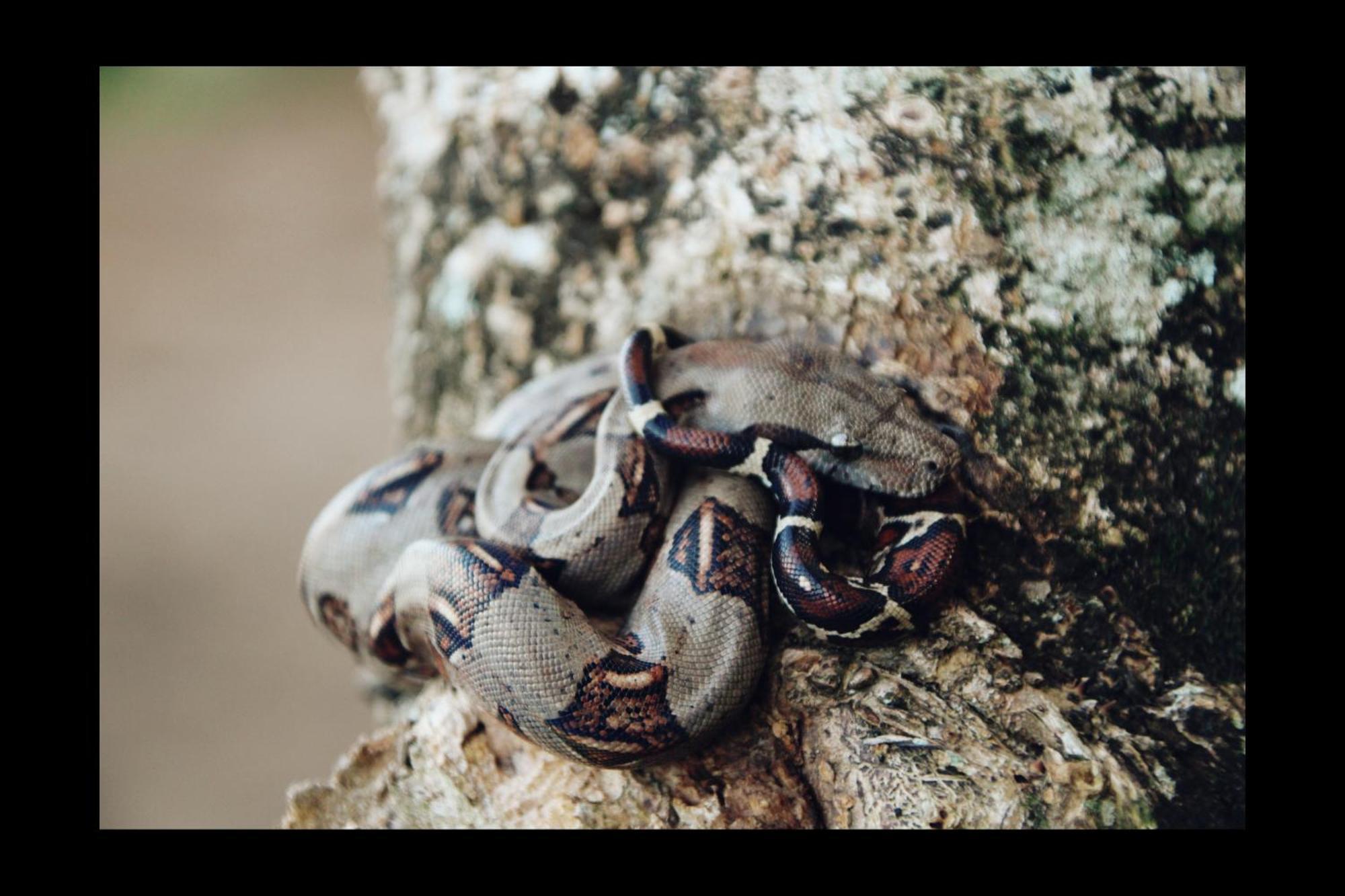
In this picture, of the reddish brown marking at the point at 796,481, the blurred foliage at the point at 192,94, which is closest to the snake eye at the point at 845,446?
the reddish brown marking at the point at 796,481

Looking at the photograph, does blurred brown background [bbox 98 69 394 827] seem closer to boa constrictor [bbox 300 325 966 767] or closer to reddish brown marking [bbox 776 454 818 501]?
boa constrictor [bbox 300 325 966 767]

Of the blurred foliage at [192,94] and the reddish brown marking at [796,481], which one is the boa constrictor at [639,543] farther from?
the blurred foliage at [192,94]

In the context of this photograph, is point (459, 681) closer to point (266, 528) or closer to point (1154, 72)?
point (1154, 72)

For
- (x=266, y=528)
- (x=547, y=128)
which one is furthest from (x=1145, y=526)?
(x=266, y=528)

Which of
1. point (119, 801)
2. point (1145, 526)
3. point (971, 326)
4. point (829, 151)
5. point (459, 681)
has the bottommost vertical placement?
point (119, 801)

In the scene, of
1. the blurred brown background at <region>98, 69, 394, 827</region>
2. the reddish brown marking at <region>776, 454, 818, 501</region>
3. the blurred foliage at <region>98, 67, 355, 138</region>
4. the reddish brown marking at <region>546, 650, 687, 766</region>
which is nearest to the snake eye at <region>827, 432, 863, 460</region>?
the reddish brown marking at <region>776, 454, 818, 501</region>

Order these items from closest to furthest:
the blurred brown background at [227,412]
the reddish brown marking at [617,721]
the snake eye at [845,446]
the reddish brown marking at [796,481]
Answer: the reddish brown marking at [617,721]
the reddish brown marking at [796,481]
the snake eye at [845,446]
the blurred brown background at [227,412]

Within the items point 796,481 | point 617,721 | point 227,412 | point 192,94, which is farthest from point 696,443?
point 192,94
